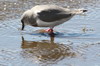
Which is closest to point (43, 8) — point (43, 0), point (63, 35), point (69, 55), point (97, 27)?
point (63, 35)

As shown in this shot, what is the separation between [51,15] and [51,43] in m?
1.00

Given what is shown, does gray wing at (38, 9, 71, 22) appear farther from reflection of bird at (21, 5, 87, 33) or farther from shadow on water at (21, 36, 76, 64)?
shadow on water at (21, 36, 76, 64)

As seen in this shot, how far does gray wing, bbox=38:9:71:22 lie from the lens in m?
8.35

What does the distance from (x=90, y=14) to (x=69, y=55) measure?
3.59 m

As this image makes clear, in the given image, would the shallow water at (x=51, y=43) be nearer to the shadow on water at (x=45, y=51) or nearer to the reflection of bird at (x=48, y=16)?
the shadow on water at (x=45, y=51)

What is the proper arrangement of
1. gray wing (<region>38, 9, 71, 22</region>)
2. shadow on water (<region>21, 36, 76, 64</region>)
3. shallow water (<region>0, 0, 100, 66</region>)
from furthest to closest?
gray wing (<region>38, 9, 71, 22</region>), shadow on water (<region>21, 36, 76, 64</region>), shallow water (<region>0, 0, 100, 66</region>)

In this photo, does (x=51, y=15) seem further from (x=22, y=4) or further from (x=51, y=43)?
(x=22, y=4)

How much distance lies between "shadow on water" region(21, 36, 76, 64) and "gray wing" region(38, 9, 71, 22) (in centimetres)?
71

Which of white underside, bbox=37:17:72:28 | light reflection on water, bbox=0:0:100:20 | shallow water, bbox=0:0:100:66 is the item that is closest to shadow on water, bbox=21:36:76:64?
shallow water, bbox=0:0:100:66

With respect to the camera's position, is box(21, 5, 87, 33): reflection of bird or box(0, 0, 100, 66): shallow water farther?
box(21, 5, 87, 33): reflection of bird

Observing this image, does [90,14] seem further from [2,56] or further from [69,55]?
[2,56]

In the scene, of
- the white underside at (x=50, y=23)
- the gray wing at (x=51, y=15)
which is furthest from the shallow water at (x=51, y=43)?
the gray wing at (x=51, y=15)

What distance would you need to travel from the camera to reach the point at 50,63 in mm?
6199

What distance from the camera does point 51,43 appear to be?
7.63 metres
